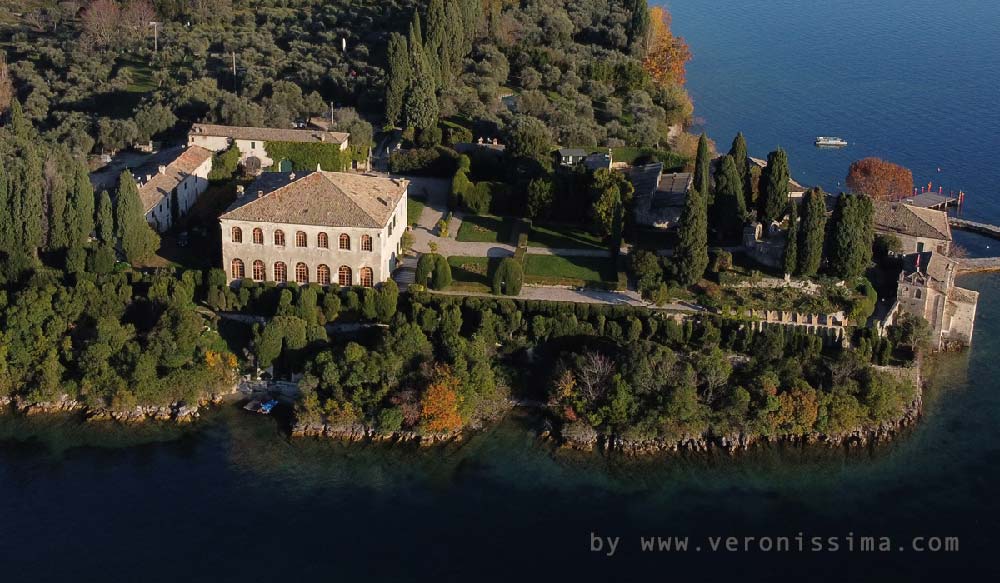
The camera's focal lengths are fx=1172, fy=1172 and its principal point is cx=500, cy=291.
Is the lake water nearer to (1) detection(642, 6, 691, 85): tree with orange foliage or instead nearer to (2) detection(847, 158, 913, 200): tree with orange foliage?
(2) detection(847, 158, 913, 200): tree with orange foliage

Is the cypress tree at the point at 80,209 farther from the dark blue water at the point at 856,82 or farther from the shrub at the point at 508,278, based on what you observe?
the dark blue water at the point at 856,82

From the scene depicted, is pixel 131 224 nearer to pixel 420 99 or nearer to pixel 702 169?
pixel 420 99

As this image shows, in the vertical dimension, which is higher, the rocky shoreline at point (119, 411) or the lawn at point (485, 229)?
the lawn at point (485, 229)

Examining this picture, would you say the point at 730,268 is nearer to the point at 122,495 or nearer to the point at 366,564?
the point at 366,564

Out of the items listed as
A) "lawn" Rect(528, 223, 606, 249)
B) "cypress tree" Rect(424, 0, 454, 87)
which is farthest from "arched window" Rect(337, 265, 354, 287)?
"cypress tree" Rect(424, 0, 454, 87)

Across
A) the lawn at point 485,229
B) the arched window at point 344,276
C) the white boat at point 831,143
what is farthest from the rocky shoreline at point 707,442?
the white boat at point 831,143

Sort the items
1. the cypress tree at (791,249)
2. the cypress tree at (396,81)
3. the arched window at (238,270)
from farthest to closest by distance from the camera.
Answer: the cypress tree at (396,81) < the arched window at (238,270) < the cypress tree at (791,249)

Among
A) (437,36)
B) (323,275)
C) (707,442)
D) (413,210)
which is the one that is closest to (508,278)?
(323,275)
